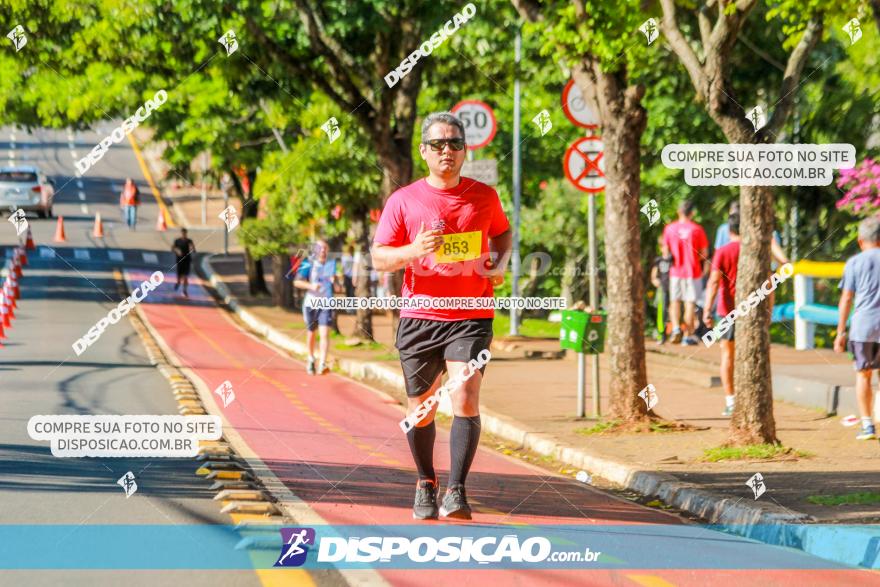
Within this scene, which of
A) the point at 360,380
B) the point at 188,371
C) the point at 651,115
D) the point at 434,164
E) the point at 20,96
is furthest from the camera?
the point at 20,96

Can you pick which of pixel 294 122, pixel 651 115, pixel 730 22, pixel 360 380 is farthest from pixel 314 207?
pixel 730 22

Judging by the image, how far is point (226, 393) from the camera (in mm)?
16734

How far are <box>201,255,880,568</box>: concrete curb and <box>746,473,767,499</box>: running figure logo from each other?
10.9 inches

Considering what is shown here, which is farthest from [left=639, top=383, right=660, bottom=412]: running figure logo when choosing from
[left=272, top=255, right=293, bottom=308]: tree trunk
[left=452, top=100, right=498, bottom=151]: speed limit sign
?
[left=272, top=255, right=293, bottom=308]: tree trunk

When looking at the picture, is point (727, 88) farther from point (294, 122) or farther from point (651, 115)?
point (294, 122)

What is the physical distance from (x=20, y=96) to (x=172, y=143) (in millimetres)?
5877

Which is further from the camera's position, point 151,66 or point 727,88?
point 151,66

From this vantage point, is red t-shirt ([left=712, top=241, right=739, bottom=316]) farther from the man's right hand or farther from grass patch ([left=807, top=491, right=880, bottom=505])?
the man's right hand

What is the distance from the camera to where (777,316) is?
21.8 meters

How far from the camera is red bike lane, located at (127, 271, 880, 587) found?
7273mm

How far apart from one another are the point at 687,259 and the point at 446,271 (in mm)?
12989

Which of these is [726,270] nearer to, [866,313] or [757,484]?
[866,313]

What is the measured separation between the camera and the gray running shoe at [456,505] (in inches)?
322

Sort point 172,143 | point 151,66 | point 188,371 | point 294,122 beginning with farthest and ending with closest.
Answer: point 172,143, point 294,122, point 151,66, point 188,371
